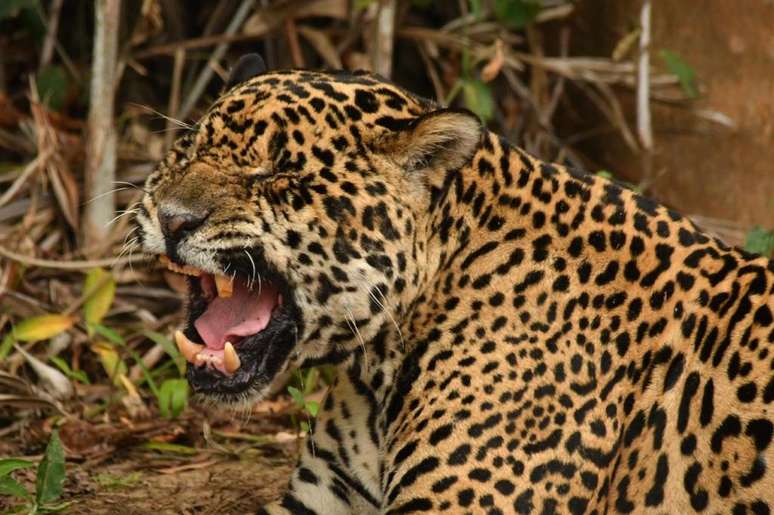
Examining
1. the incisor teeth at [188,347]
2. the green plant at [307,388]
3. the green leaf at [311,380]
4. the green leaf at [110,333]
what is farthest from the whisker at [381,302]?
the green leaf at [110,333]

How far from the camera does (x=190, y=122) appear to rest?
377 inches

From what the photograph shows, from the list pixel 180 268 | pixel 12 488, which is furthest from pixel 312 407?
pixel 180 268

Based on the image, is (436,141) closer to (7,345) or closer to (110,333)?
(110,333)

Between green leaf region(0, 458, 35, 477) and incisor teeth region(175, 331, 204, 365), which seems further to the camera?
green leaf region(0, 458, 35, 477)

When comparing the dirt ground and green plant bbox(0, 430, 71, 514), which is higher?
green plant bbox(0, 430, 71, 514)

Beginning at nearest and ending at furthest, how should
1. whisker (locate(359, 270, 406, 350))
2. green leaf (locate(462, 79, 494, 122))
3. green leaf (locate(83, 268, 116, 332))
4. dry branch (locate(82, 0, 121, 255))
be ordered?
whisker (locate(359, 270, 406, 350)) → green leaf (locate(83, 268, 116, 332)) → dry branch (locate(82, 0, 121, 255)) → green leaf (locate(462, 79, 494, 122))

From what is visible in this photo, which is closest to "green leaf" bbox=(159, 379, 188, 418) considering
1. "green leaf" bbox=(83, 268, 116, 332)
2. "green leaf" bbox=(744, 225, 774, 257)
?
"green leaf" bbox=(83, 268, 116, 332)

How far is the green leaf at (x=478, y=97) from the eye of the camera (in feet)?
30.2

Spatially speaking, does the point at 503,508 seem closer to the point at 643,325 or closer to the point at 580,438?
the point at 580,438

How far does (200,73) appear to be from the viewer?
33.1ft

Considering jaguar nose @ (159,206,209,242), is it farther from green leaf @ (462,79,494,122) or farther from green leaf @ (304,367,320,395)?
green leaf @ (462,79,494,122)

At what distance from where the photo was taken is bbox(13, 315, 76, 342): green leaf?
7.79 m

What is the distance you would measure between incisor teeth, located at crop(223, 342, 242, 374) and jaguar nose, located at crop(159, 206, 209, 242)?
0.47 meters

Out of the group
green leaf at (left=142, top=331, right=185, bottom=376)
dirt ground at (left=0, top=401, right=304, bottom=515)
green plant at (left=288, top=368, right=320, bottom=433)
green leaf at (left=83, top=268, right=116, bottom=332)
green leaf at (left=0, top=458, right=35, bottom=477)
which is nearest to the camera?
green leaf at (left=0, top=458, right=35, bottom=477)
